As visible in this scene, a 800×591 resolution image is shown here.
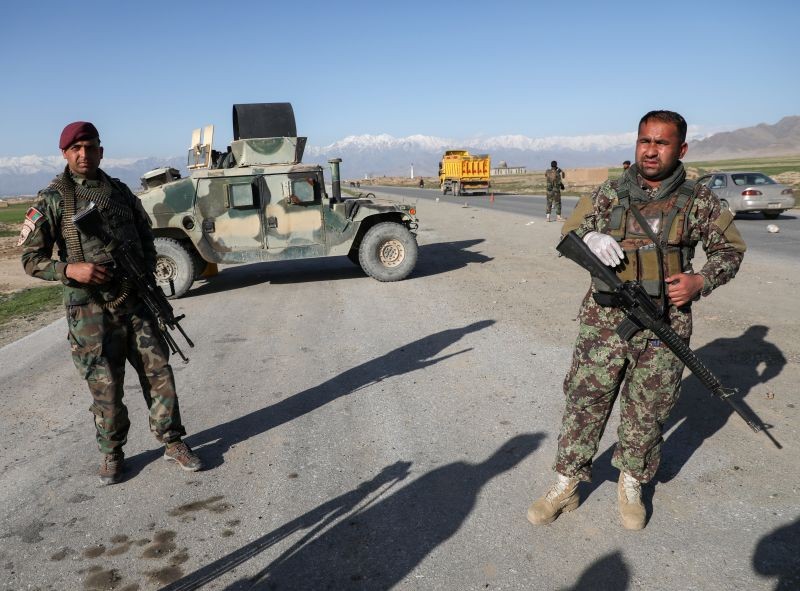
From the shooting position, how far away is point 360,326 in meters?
6.80

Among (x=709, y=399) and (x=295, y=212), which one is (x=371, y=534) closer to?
(x=709, y=399)

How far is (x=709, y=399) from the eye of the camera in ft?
14.1

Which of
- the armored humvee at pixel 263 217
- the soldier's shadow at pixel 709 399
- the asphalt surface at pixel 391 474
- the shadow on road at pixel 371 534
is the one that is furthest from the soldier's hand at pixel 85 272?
the armored humvee at pixel 263 217

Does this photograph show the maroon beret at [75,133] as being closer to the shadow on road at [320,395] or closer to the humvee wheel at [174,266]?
the shadow on road at [320,395]

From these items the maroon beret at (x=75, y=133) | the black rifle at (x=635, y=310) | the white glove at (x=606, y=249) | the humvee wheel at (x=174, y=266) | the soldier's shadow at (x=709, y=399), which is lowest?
the soldier's shadow at (x=709, y=399)

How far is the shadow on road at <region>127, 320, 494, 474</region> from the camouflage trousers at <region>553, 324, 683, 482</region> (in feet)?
6.98

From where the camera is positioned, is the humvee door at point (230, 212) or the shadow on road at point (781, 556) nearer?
the shadow on road at point (781, 556)

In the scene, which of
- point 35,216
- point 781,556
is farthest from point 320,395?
point 781,556

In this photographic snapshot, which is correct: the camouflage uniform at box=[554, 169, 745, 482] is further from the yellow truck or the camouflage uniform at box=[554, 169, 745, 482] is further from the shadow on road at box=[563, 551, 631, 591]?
the yellow truck

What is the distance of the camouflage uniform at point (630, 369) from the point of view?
107 inches

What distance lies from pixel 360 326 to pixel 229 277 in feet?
16.0

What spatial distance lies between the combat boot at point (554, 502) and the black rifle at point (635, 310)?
81cm

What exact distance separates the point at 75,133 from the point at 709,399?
4.43 m

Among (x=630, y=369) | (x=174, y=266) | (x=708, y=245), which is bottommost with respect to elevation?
(x=174, y=266)
